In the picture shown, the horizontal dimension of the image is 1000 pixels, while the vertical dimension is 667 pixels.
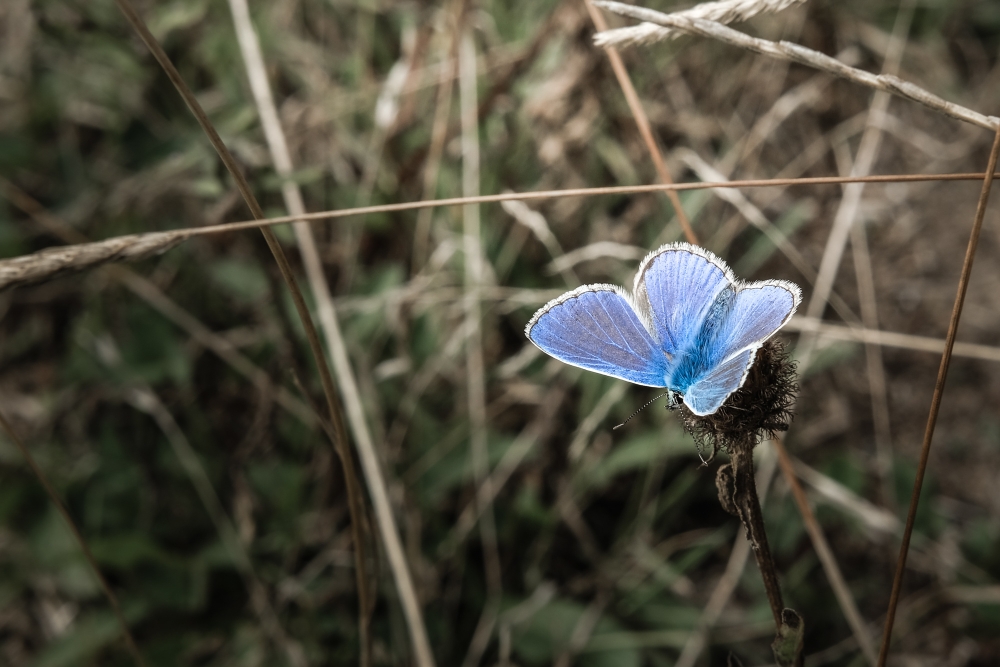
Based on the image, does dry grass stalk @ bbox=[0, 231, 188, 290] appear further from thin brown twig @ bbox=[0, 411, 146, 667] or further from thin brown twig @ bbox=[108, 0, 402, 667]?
thin brown twig @ bbox=[0, 411, 146, 667]

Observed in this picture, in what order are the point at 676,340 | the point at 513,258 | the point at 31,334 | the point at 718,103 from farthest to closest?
the point at 718,103 → the point at 31,334 → the point at 513,258 → the point at 676,340

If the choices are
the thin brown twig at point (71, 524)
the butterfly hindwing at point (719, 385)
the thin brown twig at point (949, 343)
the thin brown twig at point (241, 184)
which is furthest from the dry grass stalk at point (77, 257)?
the thin brown twig at point (949, 343)

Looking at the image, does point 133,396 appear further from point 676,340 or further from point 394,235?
point 676,340

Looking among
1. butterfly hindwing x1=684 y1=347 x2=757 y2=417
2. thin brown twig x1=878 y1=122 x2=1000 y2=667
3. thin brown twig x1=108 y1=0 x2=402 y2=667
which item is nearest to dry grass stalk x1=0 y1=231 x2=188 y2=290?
thin brown twig x1=108 y1=0 x2=402 y2=667

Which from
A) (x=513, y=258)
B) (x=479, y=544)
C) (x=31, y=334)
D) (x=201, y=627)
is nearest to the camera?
(x=201, y=627)

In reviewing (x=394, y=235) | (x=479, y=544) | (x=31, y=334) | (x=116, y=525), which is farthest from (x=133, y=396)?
(x=479, y=544)

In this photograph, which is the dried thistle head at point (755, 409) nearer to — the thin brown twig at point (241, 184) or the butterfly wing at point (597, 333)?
the butterfly wing at point (597, 333)

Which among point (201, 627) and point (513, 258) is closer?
point (201, 627)
